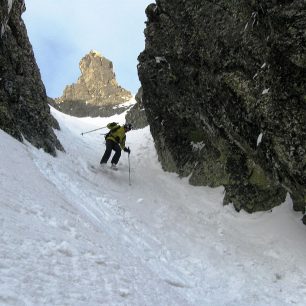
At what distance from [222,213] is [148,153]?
30.9 ft

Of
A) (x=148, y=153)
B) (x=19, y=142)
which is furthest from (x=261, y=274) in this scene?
(x=148, y=153)

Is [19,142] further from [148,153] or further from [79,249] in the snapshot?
[148,153]

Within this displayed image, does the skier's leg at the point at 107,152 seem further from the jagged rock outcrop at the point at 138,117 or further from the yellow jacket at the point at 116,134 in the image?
the jagged rock outcrop at the point at 138,117

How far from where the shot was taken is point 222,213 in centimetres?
1884

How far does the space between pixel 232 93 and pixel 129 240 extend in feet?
22.2

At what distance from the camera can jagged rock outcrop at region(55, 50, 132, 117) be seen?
6981 centimetres

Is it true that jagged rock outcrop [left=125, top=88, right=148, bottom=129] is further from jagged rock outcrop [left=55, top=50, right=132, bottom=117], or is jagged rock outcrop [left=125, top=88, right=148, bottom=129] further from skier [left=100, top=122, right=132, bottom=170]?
jagged rock outcrop [left=55, top=50, right=132, bottom=117]

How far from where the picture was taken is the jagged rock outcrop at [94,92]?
6981cm

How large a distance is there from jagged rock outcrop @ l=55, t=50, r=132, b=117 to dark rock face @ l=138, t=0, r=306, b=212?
3899 centimetres

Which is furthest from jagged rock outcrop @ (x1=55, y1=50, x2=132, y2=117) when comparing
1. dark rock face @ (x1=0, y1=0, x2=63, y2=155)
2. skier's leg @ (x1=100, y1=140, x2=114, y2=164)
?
skier's leg @ (x1=100, y1=140, x2=114, y2=164)

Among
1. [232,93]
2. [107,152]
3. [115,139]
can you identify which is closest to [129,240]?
[232,93]

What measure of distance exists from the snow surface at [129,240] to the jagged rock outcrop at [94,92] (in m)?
44.0

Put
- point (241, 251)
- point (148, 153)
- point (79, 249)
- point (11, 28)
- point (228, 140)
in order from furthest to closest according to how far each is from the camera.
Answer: point (148, 153), point (11, 28), point (228, 140), point (241, 251), point (79, 249)

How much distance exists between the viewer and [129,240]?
517 inches
